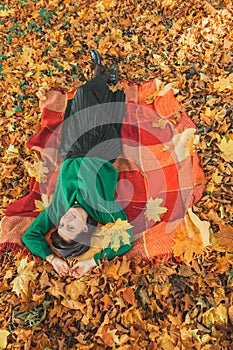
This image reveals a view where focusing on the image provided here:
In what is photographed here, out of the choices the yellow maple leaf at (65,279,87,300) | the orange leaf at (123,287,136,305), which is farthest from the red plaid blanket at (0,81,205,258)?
the yellow maple leaf at (65,279,87,300)

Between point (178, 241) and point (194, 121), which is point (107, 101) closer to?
point (194, 121)

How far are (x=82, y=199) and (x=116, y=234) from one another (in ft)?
1.46

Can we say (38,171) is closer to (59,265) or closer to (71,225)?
(71,225)

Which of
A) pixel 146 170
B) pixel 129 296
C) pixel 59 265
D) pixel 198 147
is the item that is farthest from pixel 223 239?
pixel 59 265

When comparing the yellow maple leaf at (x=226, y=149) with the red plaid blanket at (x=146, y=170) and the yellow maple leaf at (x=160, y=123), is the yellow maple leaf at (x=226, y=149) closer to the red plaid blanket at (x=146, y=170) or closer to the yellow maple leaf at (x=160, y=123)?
the red plaid blanket at (x=146, y=170)

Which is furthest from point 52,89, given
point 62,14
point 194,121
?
point 194,121

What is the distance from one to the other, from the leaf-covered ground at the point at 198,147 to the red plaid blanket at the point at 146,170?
0.13 meters

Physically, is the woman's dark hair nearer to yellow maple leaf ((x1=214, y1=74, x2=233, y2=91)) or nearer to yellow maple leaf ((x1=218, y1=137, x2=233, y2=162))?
yellow maple leaf ((x1=218, y1=137, x2=233, y2=162))

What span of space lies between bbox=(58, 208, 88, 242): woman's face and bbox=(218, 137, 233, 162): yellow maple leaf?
4.53ft

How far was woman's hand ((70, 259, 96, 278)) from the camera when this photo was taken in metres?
2.93

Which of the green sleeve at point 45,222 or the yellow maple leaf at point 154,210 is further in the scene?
the yellow maple leaf at point 154,210

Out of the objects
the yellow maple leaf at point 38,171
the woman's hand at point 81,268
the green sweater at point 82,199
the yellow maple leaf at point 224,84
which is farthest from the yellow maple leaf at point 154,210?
the yellow maple leaf at point 224,84

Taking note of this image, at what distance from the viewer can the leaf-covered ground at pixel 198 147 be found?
2.60 metres

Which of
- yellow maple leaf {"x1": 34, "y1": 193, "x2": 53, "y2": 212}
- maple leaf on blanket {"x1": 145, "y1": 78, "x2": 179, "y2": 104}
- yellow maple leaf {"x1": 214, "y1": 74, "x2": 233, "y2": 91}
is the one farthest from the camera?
maple leaf on blanket {"x1": 145, "y1": 78, "x2": 179, "y2": 104}
